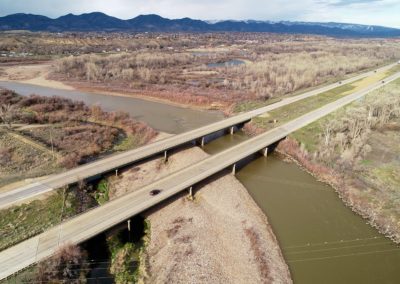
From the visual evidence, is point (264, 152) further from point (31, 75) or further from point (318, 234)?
point (31, 75)

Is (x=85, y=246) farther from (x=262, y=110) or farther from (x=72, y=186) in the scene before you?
(x=262, y=110)

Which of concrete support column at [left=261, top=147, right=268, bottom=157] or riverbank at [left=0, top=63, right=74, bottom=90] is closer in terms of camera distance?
concrete support column at [left=261, top=147, right=268, bottom=157]

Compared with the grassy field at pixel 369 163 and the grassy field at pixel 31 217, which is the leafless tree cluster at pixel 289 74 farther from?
the grassy field at pixel 31 217

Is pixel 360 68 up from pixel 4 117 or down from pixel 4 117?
up

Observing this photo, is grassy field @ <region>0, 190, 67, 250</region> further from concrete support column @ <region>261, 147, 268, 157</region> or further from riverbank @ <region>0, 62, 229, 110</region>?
riverbank @ <region>0, 62, 229, 110</region>

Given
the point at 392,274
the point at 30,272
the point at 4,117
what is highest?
the point at 4,117

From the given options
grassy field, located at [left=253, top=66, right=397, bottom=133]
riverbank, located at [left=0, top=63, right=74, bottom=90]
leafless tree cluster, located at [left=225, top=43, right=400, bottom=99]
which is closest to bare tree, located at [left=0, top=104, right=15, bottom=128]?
riverbank, located at [left=0, top=63, right=74, bottom=90]

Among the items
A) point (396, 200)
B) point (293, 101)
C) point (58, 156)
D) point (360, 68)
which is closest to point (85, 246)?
point (58, 156)
